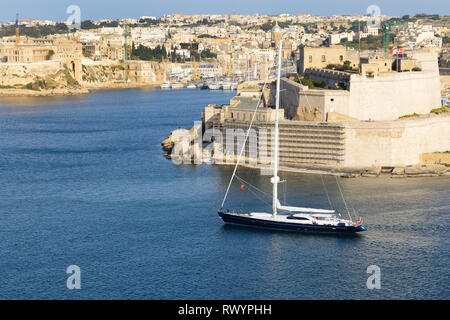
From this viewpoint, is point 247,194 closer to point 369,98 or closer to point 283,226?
point 283,226

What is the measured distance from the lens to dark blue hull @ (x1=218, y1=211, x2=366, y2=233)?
1722cm

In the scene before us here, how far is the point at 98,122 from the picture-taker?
37969 millimetres

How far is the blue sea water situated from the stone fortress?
4.10ft

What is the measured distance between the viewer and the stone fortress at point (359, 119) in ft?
77.6

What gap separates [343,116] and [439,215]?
Answer: 24.9 ft

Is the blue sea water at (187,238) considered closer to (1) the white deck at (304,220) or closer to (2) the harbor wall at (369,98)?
(1) the white deck at (304,220)

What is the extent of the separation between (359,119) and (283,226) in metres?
8.95

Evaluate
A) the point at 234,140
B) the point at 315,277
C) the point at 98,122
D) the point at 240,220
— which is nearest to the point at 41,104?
the point at 98,122

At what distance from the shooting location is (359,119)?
25.7 m

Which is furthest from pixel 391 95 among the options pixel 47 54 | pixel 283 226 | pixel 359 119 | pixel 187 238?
pixel 47 54

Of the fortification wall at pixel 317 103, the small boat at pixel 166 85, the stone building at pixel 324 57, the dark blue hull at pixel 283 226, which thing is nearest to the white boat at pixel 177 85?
the small boat at pixel 166 85

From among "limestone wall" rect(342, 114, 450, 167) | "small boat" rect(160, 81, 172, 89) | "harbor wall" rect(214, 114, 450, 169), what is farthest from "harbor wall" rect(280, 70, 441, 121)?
"small boat" rect(160, 81, 172, 89)
